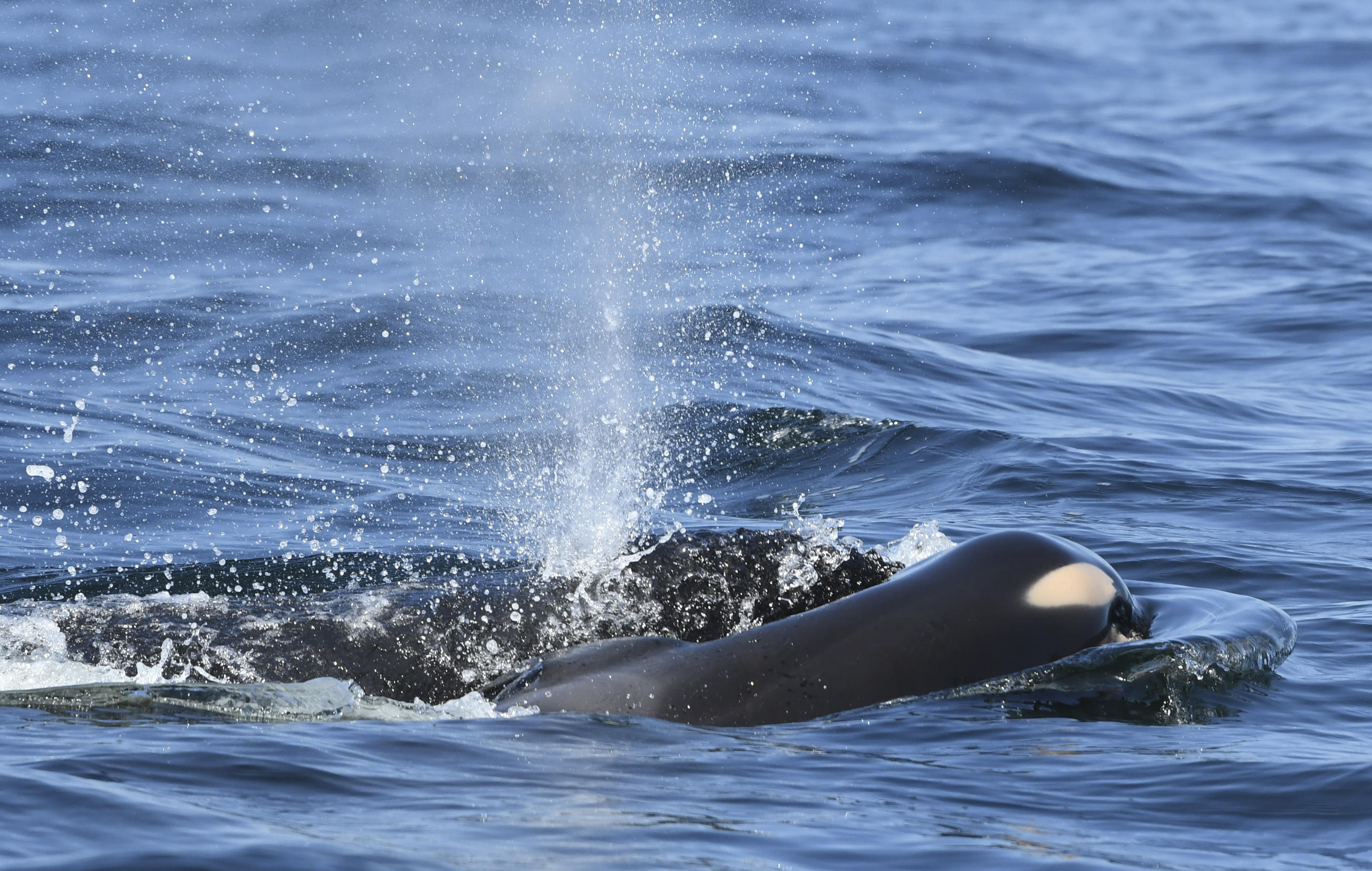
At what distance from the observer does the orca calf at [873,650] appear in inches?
242

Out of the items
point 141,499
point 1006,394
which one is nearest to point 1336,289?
point 1006,394

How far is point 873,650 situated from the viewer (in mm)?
6184

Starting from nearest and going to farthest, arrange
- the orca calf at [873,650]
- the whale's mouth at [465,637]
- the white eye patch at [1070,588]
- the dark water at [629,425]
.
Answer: the dark water at [629,425] → the orca calf at [873,650] → the white eye patch at [1070,588] → the whale's mouth at [465,637]

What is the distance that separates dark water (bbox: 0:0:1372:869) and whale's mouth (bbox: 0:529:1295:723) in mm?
21

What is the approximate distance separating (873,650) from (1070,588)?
2.57 ft

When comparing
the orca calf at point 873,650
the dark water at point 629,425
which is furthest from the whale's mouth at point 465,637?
the orca calf at point 873,650

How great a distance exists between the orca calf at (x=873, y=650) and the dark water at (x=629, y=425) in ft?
0.42

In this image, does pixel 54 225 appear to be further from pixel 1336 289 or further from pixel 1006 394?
pixel 1336 289

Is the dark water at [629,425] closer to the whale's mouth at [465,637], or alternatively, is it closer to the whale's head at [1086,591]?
the whale's mouth at [465,637]

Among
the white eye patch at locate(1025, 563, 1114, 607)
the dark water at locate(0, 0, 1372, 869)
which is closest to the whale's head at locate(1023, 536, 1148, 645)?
the white eye patch at locate(1025, 563, 1114, 607)

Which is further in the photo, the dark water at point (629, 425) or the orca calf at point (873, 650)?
the orca calf at point (873, 650)

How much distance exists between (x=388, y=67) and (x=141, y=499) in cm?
1777

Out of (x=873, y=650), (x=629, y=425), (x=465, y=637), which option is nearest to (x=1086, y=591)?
(x=873, y=650)

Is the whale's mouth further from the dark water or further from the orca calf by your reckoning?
the orca calf
